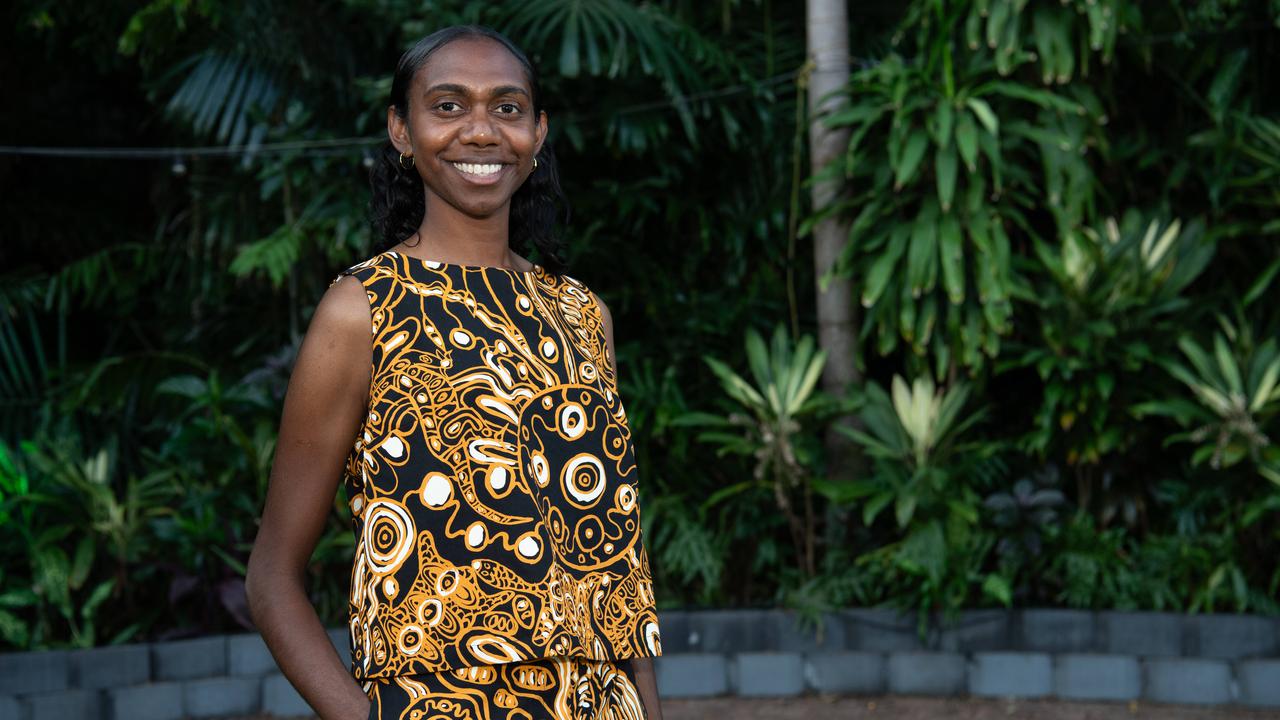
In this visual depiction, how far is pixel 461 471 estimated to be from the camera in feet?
4.33

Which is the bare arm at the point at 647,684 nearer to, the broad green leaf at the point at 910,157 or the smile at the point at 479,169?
the smile at the point at 479,169

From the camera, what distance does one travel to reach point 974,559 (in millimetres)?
4957

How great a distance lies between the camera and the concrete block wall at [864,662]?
4590 millimetres

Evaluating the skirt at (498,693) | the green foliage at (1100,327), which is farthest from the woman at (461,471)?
the green foliage at (1100,327)

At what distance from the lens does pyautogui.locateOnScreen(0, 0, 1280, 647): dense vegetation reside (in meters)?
4.94

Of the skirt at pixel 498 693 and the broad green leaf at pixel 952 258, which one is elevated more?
the broad green leaf at pixel 952 258

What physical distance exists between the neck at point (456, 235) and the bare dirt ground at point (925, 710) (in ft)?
10.9

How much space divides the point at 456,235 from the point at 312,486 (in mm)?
314

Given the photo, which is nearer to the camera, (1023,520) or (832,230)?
(1023,520)

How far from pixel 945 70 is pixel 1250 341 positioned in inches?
61.2

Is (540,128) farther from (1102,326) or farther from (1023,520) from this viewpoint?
(1023,520)

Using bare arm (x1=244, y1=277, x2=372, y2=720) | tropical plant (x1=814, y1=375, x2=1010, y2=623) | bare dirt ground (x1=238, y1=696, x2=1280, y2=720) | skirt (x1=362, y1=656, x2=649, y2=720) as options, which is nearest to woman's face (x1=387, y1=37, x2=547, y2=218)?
bare arm (x1=244, y1=277, x2=372, y2=720)

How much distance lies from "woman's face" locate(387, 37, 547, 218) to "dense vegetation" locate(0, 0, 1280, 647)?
3.50 metres

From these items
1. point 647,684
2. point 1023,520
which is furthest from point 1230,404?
point 647,684
